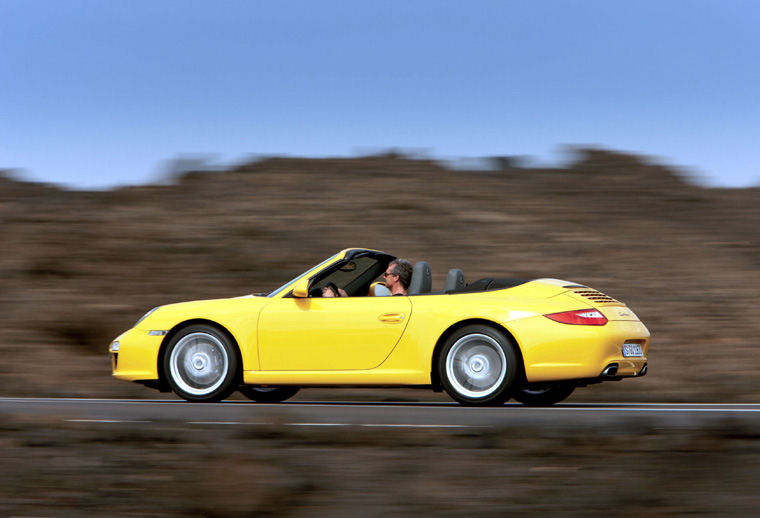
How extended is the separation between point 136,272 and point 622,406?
32.9ft

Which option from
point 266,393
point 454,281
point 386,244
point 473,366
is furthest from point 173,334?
point 386,244

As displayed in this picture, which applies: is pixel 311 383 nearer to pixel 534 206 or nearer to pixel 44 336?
pixel 44 336

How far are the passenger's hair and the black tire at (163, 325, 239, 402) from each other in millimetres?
1622

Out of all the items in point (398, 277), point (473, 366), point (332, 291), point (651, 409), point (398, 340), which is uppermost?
point (398, 277)

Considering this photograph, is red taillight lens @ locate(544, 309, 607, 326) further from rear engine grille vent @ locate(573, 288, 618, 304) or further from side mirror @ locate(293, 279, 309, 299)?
side mirror @ locate(293, 279, 309, 299)

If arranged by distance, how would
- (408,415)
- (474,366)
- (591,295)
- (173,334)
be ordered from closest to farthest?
(408,415) → (474,366) → (591,295) → (173,334)

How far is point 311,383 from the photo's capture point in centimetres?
932

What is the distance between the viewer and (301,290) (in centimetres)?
→ 946

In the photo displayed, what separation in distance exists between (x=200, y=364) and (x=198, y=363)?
23mm

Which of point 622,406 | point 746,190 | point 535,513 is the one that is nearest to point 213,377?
point 622,406

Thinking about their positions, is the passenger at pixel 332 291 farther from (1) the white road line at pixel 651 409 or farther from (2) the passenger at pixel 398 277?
(1) the white road line at pixel 651 409

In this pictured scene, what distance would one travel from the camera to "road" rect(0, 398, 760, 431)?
23.7 ft

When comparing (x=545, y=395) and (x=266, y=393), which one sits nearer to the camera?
(x=545, y=395)

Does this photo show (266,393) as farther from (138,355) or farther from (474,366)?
(474,366)
